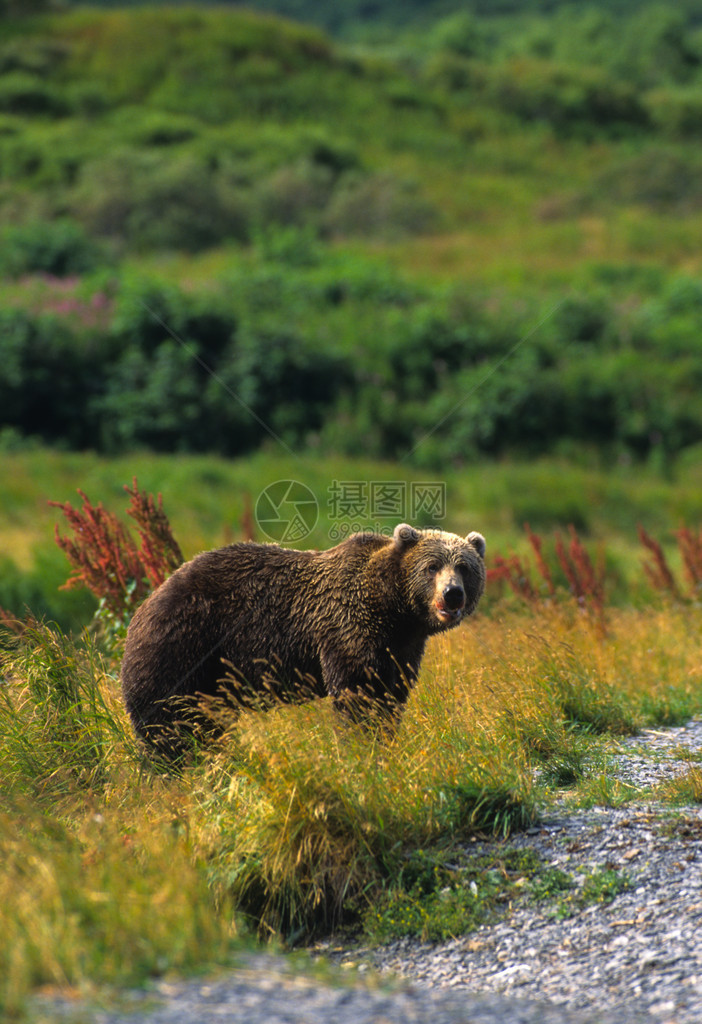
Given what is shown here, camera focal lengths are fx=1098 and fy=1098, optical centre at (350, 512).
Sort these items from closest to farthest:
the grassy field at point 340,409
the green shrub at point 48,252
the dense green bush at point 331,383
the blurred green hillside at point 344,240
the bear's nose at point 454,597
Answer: the grassy field at point 340,409 < the bear's nose at point 454,597 < the dense green bush at point 331,383 < the blurred green hillside at point 344,240 < the green shrub at point 48,252

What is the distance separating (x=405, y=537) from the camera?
6.39 meters

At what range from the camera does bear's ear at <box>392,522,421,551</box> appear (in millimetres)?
6316

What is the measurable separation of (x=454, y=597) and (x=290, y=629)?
1046 millimetres

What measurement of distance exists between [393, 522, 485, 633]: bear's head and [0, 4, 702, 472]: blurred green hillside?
669 cm

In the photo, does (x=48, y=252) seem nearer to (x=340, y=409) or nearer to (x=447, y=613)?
(x=340, y=409)

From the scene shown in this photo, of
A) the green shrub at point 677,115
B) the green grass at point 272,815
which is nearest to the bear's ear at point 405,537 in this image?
the green grass at point 272,815

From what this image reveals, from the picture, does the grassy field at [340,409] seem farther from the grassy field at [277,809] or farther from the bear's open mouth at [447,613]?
the bear's open mouth at [447,613]

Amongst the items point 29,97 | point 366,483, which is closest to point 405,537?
point 366,483

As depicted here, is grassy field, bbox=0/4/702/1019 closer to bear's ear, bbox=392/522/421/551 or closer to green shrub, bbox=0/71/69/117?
green shrub, bbox=0/71/69/117

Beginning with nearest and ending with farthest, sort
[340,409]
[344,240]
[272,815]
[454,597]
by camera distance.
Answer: [272,815] < [454,597] < [340,409] < [344,240]

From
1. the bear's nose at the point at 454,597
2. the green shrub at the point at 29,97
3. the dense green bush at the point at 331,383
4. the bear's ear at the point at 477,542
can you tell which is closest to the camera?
the bear's nose at the point at 454,597

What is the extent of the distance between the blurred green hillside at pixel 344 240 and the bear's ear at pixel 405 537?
6.69 m

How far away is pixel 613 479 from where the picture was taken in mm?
21172

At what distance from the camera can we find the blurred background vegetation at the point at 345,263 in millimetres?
22750
